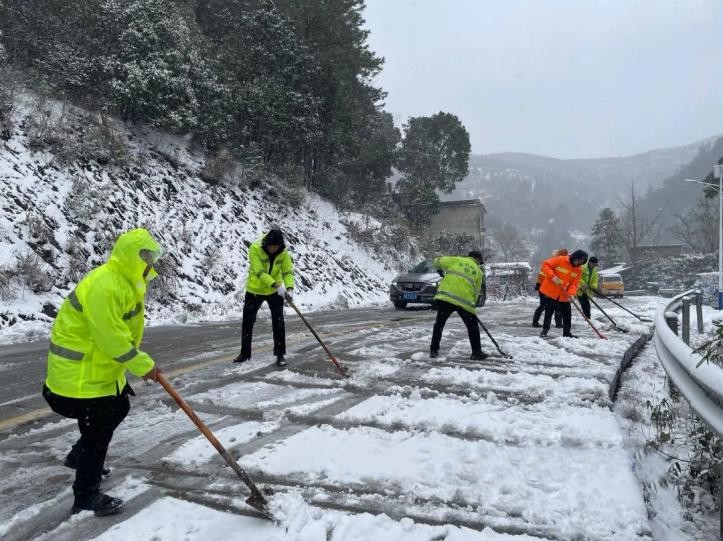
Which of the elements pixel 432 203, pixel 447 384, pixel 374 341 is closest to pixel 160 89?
pixel 374 341

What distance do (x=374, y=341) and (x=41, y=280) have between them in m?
6.91

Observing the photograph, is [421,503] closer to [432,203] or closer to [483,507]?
[483,507]

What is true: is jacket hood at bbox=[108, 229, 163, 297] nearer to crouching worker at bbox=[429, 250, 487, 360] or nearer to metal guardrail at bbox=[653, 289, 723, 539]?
metal guardrail at bbox=[653, 289, 723, 539]

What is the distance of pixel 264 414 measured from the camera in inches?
174

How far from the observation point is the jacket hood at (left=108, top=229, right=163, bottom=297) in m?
2.90

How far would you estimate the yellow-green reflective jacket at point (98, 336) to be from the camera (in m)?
2.75

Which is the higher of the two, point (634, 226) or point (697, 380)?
point (634, 226)

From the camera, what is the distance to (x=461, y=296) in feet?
23.3

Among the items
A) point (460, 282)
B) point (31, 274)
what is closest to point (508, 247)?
point (31, 274)

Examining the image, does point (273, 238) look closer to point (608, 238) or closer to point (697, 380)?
point (697, 380)

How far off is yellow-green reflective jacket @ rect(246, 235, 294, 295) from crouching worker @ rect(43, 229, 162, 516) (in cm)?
351

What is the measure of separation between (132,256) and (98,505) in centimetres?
134

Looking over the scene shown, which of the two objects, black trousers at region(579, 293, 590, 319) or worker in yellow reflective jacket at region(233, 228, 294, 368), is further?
black trousers at region(579, 293, 590, 319)

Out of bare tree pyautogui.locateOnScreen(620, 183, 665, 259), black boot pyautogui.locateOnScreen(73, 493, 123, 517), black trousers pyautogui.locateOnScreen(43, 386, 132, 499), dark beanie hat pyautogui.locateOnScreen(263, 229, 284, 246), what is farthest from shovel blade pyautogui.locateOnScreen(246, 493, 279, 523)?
bare tree pyautogui.locateOnScreen(620, 183, 665, 259)
